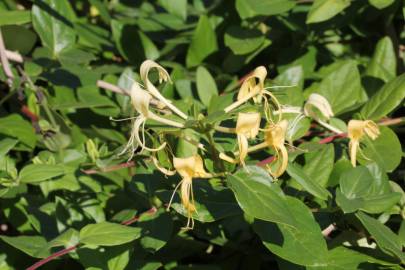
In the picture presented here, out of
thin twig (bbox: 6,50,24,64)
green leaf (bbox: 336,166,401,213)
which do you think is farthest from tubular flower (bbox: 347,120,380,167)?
thin twig (bbox: 6,50,24,64)

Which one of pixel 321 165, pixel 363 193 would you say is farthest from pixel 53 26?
pixel 363 193

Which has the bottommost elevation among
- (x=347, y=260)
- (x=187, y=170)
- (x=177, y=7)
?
(x=347, y=260)

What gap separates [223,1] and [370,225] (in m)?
0.84

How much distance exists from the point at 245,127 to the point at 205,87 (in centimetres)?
53

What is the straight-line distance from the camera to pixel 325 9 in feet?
4.19

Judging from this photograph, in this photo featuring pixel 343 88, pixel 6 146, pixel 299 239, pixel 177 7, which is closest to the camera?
pixel 299 239

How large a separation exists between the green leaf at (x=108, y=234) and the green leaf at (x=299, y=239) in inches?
7.1

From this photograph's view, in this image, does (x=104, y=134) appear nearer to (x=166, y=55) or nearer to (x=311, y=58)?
(x=166, y=55)

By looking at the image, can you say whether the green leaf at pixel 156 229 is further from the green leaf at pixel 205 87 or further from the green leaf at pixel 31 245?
the green leaf at pixel 205 87

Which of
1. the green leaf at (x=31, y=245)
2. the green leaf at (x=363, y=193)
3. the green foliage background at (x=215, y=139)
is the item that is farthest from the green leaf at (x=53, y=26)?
the green leaf at (x=363, y=193)

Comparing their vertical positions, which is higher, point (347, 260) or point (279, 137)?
point (279, 137)

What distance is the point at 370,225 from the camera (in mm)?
927

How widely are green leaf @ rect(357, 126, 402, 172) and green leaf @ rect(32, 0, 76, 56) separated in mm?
661

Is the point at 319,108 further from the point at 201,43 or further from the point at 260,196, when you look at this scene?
the point at 201,43
